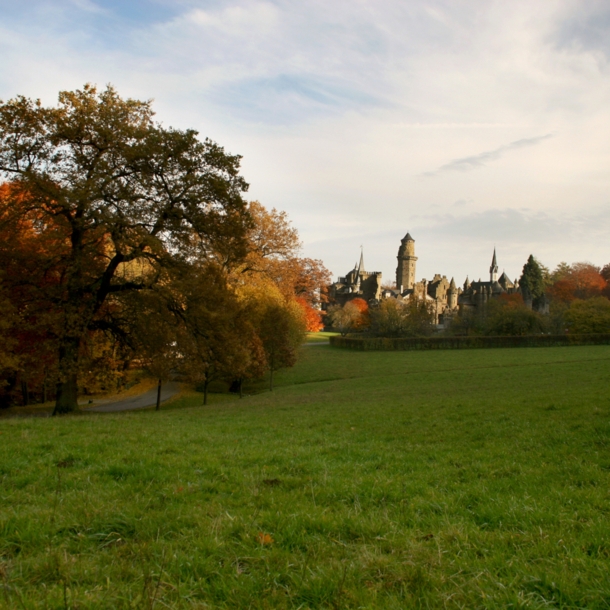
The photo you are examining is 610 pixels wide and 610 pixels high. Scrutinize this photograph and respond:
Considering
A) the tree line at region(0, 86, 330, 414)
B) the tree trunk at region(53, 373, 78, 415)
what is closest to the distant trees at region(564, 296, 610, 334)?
the tree line at region(0, 86, 330, 414)

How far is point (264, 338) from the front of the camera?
36219 mm

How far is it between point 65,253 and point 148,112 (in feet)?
23.8

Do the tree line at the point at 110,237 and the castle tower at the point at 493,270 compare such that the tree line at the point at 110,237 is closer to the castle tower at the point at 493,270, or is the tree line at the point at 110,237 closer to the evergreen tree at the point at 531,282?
the evergreen tree at the point at 531,282

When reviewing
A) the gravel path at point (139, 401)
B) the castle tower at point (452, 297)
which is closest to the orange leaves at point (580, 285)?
the castle tower at point (452, 297)

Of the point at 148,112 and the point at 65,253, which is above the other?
the point at 148,112

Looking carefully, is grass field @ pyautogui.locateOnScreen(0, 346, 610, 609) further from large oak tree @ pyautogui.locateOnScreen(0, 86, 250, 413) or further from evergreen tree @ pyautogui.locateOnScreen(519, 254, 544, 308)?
evergreen tree @ pyautogui.locateOnScreen(519, 254, 544, 308)

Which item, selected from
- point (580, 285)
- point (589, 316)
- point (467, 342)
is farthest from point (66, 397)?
point (580, 285)

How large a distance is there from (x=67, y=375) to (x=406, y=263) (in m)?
148

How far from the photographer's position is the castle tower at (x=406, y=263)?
159125 mm

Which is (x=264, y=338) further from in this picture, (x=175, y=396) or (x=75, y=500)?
(x=75, y=500)

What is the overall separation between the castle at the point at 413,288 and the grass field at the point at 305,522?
379 ft

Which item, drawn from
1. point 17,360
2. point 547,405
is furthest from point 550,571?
point 17,360

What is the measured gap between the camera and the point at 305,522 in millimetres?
4371

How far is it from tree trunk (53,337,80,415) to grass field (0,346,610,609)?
9.56m
